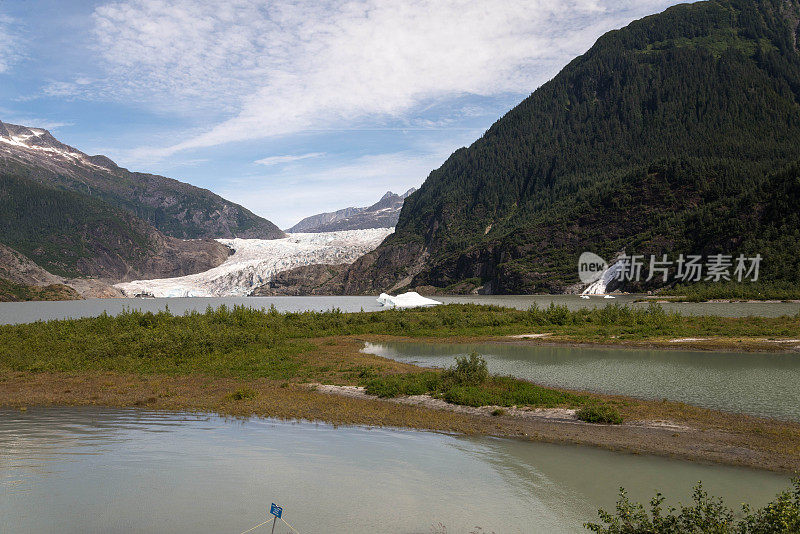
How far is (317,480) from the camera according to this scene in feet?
39.6

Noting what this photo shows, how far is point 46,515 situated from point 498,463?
35.1ft

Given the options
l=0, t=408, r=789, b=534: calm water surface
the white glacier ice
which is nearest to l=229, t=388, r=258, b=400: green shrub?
l=0, t=408, r=789, b=534: calm water surface

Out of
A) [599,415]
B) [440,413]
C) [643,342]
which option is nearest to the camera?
[599,415]

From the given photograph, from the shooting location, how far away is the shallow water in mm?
20594

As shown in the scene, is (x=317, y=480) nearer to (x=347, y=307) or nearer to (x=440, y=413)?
(x=440, y=413)

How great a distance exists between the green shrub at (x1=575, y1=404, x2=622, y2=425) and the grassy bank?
0.15 ft

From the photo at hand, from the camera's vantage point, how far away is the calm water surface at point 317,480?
9867 mm

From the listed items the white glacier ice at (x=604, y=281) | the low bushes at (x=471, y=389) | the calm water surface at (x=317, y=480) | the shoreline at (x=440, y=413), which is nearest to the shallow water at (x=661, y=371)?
the shoreline at (x=440, y=413)

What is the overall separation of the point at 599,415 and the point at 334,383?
12.9m

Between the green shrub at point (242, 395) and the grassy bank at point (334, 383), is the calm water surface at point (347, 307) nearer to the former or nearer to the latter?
the grassy bank at point (334, 383)

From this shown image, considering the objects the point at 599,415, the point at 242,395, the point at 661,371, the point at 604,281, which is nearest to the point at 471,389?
the point at 599,415

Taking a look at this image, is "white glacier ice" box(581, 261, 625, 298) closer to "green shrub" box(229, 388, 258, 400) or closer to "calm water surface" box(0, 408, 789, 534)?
"green shrub" box(229, 388, 258, 400)

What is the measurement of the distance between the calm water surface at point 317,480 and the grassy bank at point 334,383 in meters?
1.91

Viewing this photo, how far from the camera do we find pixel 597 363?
101 ft
